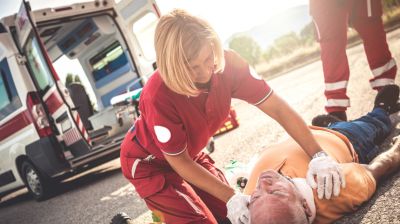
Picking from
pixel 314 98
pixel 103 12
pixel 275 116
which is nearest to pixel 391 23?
pixel 314 98

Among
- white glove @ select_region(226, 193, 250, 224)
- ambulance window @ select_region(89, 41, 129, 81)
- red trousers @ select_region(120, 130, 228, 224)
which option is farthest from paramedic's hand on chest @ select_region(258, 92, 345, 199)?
ambulance window @ select_region(89, 41, 129, 81)

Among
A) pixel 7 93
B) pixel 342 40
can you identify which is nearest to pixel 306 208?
pixel 342 40

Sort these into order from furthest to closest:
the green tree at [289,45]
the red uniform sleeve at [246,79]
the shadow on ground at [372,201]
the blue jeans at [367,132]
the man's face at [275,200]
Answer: the green tree at [289,45]
the blue jeans at [367,132]
the red uniform sleeve at [246,79]
the shadow on ground at [372,201]
the man's face at [275,200]

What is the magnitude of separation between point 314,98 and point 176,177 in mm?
3889

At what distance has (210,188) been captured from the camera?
1869mm

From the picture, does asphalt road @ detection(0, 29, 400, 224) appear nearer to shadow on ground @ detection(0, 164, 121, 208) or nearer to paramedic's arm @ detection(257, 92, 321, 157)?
shadow on ground @ detection(0, 164, 121, 208)

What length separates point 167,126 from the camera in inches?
71.3

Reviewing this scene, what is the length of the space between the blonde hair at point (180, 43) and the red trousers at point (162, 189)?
0.67 metres

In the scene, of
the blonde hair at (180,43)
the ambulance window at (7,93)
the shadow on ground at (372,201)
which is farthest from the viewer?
the ambulance window at (7,93)

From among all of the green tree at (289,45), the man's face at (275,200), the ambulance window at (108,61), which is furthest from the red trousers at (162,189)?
the green tree at (289,45)

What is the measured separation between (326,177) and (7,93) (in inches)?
214

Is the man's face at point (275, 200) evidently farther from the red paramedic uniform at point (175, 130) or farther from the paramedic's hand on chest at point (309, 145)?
the red paramedic uniform at point (175, 130)

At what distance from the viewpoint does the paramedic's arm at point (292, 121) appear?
198cm

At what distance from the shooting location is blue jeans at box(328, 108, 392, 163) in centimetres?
239
